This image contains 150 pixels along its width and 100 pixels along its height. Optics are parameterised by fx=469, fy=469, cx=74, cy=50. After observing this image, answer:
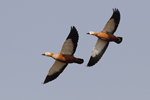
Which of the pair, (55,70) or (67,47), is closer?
(67,47)

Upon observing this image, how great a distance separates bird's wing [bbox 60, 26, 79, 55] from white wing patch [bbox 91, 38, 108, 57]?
4036 millimetres

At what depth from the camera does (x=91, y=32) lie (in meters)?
43.0

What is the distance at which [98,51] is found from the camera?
145ft

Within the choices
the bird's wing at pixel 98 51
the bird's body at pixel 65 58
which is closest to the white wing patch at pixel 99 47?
the bird's wing at pixel 98 51

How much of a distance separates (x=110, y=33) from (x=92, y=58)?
304cm

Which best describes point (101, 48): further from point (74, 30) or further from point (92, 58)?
point (74, 30)

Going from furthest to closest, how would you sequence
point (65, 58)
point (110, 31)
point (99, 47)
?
point (99, 47) → point (110, 31) → point (65, 58)

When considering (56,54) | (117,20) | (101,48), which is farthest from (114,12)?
(56,54)

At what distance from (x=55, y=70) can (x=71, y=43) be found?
3876mm

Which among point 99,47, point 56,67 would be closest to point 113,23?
point 99,47

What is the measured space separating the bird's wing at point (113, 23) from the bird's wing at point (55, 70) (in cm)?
501

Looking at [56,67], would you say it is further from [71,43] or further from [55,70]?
[71,43]

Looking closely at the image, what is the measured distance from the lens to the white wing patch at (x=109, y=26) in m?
42.9

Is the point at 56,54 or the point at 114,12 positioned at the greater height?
the point at 114,12
